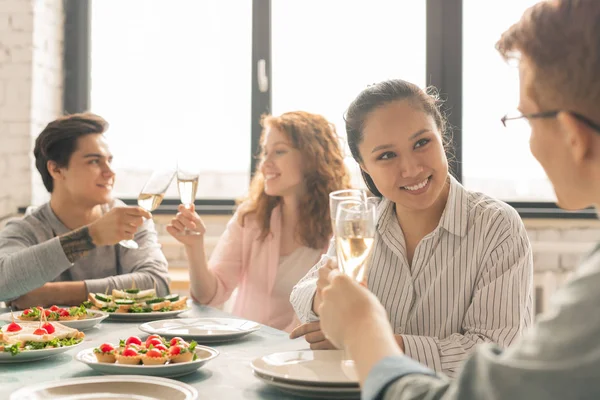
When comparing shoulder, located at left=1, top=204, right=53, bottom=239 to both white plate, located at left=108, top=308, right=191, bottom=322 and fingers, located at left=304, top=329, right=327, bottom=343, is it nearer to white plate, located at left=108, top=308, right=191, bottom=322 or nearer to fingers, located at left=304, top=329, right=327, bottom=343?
white plate, located at left=108, top=308, right=191, bottom=322

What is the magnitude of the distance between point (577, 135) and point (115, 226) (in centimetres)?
177

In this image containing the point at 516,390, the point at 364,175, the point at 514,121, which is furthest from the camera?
the point at 364,175

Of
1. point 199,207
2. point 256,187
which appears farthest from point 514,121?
point 199,207

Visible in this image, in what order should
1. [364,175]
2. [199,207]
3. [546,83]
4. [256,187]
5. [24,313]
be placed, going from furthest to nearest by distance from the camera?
1. [199,207]
2. [256,187]
3. [364,175]
4. [24,313]
5. [546,83]

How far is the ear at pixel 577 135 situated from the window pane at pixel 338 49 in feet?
10.4

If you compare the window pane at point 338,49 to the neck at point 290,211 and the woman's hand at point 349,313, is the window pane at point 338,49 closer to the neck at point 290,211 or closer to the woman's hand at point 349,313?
the neck at point 290,211

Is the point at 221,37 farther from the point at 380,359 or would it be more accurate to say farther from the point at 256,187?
the point at 380,359

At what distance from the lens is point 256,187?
2898mm

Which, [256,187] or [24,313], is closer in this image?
[24,313]

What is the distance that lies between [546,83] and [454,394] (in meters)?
0.36

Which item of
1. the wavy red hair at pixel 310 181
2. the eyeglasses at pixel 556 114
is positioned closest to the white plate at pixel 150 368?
the eyeglasses at pixel 556 114

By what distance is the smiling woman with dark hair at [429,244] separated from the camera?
1.58 meters

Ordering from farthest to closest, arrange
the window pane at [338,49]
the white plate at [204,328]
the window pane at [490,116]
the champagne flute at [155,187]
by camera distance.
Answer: the window pane at [338,49] < the window pane at [490,116] < the champagne flute at [155,187] < the white plate at [204,328]

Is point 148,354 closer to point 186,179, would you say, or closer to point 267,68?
point 186,179
